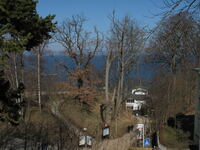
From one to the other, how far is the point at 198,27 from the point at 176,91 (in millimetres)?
25532

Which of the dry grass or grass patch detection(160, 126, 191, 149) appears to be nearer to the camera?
grass patch detection(160, 126, 191, 149)

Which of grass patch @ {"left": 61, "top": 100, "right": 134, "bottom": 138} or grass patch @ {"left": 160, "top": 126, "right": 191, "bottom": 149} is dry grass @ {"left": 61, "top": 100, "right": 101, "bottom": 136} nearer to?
grass patch @ {"left": 61, "top": 100, "right": 134, "bottom": 138}

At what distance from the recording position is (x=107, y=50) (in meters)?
27.4

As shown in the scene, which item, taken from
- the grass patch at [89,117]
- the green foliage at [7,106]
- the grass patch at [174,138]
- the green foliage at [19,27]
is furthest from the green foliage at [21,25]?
the grass patch at [89,117]

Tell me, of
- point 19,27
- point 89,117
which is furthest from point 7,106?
point 89,117

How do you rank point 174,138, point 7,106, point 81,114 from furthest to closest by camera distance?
point 81,114
point 174,138
point 7,106

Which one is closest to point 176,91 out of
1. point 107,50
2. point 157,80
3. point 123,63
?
point 157,80

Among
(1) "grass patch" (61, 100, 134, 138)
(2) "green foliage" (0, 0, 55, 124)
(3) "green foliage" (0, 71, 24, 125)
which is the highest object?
(2) "green foliage" (0, 0, 55, 124)

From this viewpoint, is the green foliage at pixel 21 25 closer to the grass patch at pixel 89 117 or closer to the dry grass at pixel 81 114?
the grass patch at pixel 89 117

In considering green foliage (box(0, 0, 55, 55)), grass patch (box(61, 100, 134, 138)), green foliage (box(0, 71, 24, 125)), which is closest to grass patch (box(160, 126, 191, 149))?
grass patch (box(61, 100, 134, 138))

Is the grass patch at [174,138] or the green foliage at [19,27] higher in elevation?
the green foliage at [19,27]

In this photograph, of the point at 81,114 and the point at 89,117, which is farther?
the point at 81,114

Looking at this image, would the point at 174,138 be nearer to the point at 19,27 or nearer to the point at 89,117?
the point at 89,117

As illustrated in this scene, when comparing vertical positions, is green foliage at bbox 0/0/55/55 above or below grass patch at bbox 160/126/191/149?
above
